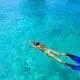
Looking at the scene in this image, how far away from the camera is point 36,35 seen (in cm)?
1453

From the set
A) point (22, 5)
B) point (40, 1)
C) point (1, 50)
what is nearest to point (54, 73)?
point (1, 50)

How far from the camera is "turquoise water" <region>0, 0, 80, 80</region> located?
10.2 metres

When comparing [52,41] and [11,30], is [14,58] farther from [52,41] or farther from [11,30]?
[11,30]

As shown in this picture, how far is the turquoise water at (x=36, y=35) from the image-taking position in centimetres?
1019

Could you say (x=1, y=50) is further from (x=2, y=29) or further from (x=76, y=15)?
(x=76, y=15)

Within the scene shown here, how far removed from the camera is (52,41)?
44.3ft

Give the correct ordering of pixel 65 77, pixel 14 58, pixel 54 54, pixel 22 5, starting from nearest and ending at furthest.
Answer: pixel 65 77 < pixel 54 54 < pixel 14 58 < pixel 22 5

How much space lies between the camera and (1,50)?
482 inches

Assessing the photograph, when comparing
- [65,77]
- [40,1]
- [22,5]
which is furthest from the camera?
[40,1]

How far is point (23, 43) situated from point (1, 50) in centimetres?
150

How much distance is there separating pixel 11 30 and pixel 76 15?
6060 mm

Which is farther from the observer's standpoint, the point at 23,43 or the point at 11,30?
the point at 11,30

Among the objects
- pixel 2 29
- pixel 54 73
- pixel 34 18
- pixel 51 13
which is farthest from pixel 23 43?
pixel 51 13

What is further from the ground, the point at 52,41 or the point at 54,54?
the point at 54,54
